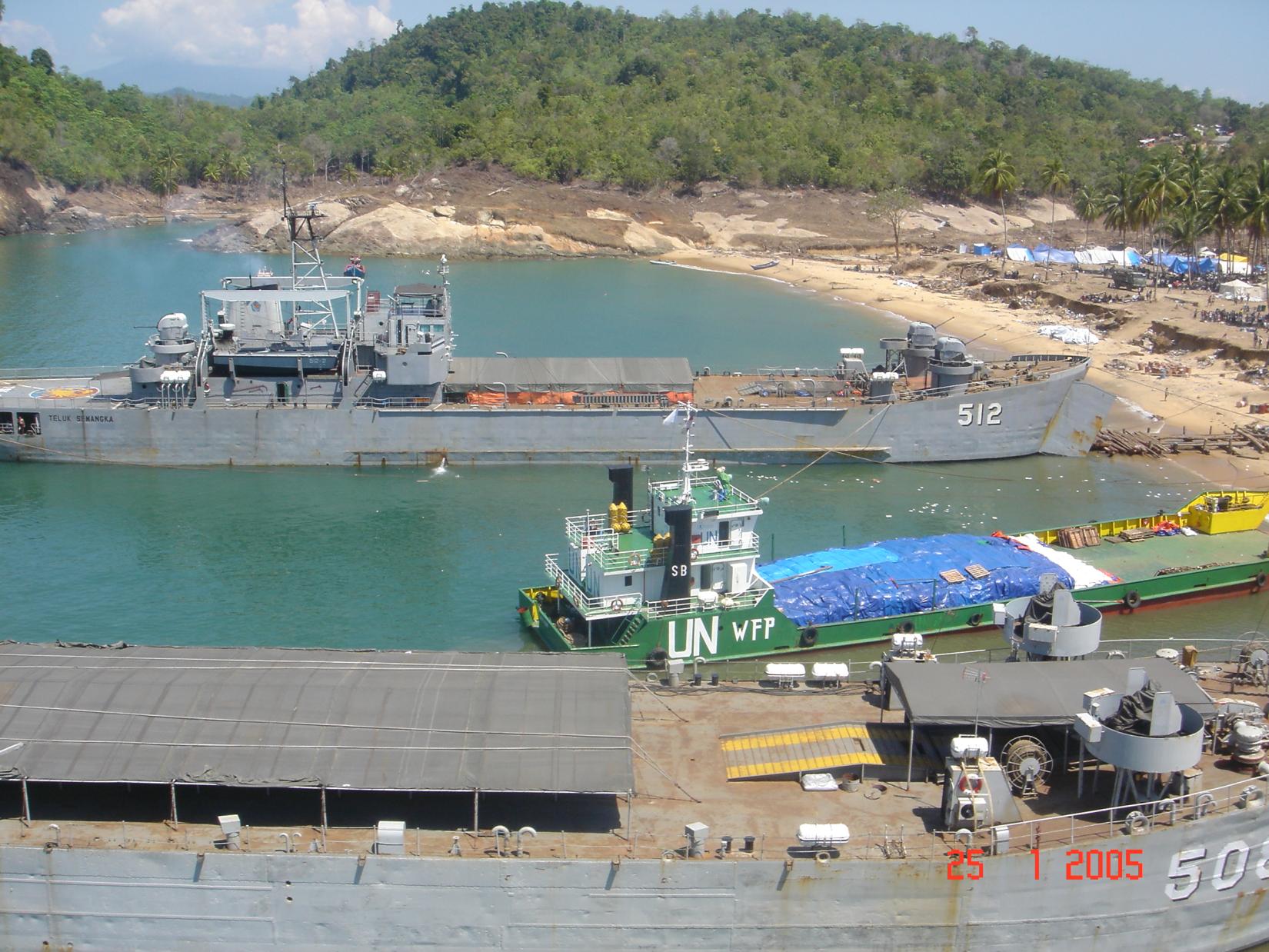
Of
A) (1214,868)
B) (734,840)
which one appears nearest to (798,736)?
(734,840)

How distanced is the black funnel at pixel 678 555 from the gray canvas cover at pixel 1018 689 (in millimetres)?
8657

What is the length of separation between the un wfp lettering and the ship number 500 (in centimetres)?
1365

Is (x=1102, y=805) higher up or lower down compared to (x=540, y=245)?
lower down

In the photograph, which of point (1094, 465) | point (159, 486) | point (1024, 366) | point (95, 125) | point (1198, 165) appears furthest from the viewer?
point (95, 125)

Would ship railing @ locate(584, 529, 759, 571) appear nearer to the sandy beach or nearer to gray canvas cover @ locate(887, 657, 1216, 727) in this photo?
gray canvas cover @ locate(887, 657, 1216, 727)

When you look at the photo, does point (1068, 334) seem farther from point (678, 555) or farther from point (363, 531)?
point (678, 555)

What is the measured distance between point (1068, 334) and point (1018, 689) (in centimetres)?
6238

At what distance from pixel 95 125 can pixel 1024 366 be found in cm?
15212

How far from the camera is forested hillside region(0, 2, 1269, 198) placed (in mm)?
139000

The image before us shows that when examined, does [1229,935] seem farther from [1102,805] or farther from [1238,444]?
[1238,444]

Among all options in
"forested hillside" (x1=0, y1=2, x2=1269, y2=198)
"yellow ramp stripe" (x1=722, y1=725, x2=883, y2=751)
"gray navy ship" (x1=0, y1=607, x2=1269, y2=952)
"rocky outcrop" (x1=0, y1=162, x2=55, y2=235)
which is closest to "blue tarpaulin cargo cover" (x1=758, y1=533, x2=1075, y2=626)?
"yellow ramp stripe" (x1=722, y1=725, x2=883, y2=751)

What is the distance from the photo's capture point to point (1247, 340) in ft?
222

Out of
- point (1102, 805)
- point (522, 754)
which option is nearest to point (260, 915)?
point (522, 754)

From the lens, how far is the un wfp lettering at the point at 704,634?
2938 cm
